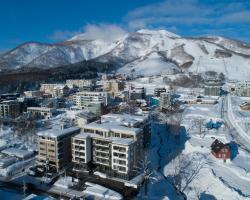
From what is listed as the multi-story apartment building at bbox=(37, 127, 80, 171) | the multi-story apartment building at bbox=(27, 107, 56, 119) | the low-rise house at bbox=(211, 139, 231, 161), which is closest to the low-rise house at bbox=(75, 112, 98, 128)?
the multi-story apartment building at bbox=(37, 127, 80, 171)

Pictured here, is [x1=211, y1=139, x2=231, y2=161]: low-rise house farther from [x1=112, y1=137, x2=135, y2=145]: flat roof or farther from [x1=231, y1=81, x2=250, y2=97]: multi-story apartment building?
[x1=231, y1=81, x2=250, y2=97]: multi-story apartment building

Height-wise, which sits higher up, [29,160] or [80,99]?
[80,99]

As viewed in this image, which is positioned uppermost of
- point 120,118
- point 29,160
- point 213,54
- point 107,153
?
point 213,54

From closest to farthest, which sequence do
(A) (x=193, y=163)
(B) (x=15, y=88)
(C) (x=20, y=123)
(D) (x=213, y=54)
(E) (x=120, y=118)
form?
(A) (x=193, y=163), (E) (x=120, y=118), (C) (x=20, y=123), (B) (x=15, y=88), (D) (x=213, y=54)

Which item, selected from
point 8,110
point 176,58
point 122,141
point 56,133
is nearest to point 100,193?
point 122,141

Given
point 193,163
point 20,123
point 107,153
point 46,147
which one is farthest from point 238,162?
point 20,123

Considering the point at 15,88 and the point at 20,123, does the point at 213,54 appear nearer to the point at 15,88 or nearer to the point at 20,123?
the point at 15,88

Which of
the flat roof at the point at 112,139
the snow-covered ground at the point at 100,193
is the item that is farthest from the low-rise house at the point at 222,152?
the snow-covered ground at the point at 100,193
